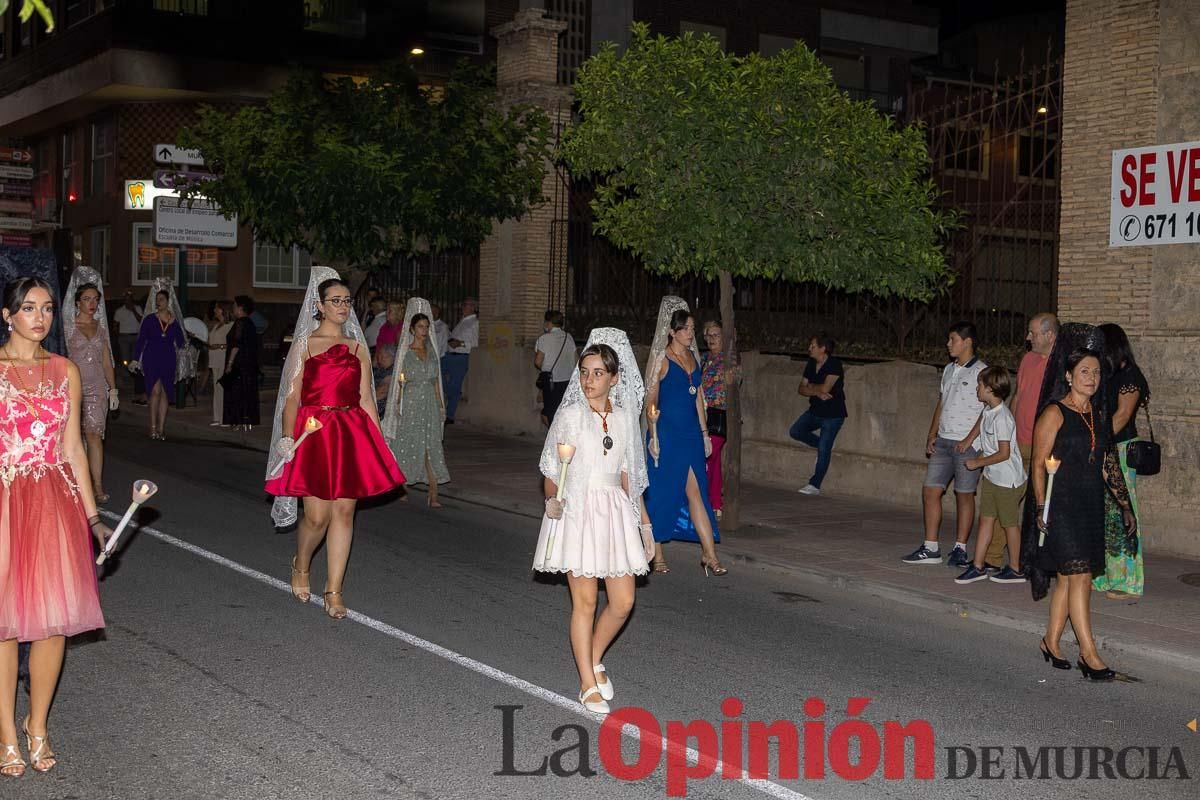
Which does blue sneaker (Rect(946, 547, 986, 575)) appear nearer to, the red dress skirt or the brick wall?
the brick wall

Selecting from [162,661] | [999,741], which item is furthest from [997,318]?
[162,661]

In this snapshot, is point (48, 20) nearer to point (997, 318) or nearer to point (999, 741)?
point (999, 741)

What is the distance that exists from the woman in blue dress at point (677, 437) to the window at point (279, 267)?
27465 mm

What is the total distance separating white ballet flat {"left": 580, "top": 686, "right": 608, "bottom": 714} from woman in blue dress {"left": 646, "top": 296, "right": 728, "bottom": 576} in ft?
12.6

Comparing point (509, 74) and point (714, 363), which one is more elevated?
point (509, 74)

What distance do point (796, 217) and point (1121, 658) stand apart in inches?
186

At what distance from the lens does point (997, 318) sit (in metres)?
13.6

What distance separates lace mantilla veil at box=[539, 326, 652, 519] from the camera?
6.76 meters

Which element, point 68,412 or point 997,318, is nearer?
point 68,412

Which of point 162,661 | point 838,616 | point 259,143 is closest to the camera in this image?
point 162,661

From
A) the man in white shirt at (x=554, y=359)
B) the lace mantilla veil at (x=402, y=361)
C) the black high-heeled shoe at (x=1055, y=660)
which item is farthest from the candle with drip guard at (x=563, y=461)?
the man in white shirt at (x=554, y=359)

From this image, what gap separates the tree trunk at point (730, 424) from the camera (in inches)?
482

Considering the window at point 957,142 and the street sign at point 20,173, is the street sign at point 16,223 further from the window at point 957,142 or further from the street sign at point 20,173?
the window at point 957,142

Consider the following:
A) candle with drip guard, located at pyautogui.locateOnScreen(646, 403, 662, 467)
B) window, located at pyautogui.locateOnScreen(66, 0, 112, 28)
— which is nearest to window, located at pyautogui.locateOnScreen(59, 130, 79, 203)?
window, located at pyautogui.locateOnScreen(66, 0, 112, 28)
